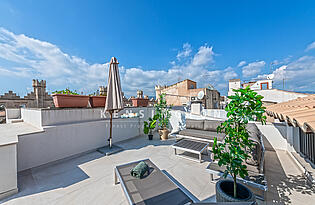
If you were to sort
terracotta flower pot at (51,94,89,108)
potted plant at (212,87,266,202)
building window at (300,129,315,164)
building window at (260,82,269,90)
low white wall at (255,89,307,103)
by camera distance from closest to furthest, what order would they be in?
potted plant at (212,87,266,202) → building window at (300,129,315,164) → terracotta flower pot at (51,94,89,108) → low white wall at (255,89,307,103) → building window at (260,82,269,90)

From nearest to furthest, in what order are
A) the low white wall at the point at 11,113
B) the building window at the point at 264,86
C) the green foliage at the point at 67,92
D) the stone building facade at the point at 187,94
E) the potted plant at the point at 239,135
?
1. the potted plant at the point at 239,135
2. the green foliage at the point at 67,92
3. the low white wall at the point at 11,113
4. the stone building facade at the point at 187,94
5. the building window at the point at 264,86

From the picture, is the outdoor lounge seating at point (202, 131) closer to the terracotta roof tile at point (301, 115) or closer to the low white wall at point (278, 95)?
the terracotta roof tile at point (301, 115)

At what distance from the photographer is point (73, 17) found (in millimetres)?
5965

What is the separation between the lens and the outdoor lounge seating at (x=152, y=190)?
5.70 feet

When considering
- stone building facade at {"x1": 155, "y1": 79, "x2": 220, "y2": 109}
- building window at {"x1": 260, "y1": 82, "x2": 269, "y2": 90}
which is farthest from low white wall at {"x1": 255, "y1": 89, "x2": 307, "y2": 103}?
building window at {"x1": 260, "y1": 82, "x2": 269, "y2": 90}

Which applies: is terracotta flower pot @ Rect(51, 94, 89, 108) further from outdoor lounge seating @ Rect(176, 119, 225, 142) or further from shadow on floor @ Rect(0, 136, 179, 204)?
outdoor lounge seating @ Rect(176, 119, 225, 142)

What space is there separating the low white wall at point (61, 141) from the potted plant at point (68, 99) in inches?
30.3

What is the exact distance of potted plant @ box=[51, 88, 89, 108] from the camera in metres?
3.88

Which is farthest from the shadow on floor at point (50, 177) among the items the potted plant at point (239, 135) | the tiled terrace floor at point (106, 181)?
the potted plant at point (239, 135)

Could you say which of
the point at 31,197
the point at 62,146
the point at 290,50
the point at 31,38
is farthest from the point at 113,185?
the point at 290,50

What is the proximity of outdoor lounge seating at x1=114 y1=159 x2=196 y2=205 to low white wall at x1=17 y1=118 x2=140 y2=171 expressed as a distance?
2.43m

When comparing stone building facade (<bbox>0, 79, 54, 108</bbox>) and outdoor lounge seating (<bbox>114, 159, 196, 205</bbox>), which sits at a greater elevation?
stone building facade (<bbox>0, 79, 54, 108</bbox>)

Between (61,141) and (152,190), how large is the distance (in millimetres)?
3387

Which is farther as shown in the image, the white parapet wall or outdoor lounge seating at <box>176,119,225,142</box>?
outdoor lounge seating at <box>176,119,225,142</box>
